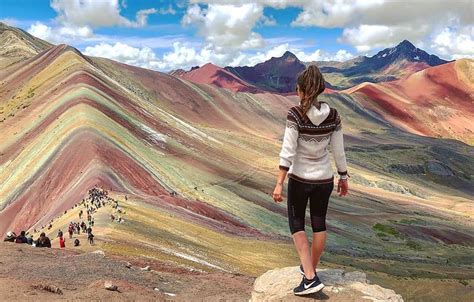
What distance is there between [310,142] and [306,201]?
1131 mm

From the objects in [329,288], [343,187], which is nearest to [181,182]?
[329,288]

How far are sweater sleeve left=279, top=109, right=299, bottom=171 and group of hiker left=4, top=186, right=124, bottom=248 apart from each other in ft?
52.0

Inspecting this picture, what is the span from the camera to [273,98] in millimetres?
157125

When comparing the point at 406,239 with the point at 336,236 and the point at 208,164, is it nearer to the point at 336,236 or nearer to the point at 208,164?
the point at 336,236

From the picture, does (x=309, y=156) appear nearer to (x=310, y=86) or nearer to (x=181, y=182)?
(x=310, y=86)

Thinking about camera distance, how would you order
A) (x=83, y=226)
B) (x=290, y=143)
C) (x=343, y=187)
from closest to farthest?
(x=290, y=143) → (x=343, y=187) → (x=83, y=226)

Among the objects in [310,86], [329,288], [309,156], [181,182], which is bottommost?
[181,182]

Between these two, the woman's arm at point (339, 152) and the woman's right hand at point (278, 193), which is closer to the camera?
the woman's right hand at point (278, 193)

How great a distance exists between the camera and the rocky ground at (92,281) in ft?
40.7

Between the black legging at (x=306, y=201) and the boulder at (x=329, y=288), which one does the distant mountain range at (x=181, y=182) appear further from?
the black legging at (x=306, y=201)

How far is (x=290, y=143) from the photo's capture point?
8336 mm

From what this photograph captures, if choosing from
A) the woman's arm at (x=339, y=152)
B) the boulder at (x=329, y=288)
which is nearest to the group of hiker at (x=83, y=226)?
the boulder at (x=329, y=288)

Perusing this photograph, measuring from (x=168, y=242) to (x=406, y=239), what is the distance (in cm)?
3868

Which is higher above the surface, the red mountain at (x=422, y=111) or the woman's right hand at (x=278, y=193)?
the red mountain at (x=422, y=111)
